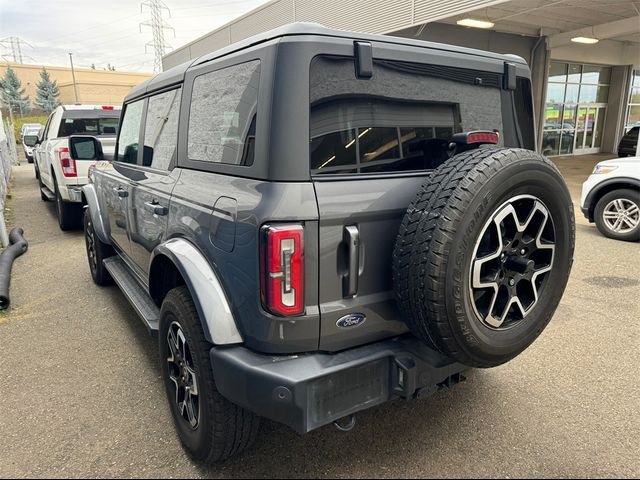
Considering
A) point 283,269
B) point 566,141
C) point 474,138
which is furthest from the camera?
point 566,141

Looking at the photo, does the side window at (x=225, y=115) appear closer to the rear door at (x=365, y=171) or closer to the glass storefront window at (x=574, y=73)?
the rear door at (x=365, y=171)

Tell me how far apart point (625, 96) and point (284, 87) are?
2426 centimetres

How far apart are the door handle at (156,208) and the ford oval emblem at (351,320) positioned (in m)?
1.26

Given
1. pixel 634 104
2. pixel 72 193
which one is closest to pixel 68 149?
pixel 72 193

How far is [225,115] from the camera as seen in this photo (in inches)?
90.0

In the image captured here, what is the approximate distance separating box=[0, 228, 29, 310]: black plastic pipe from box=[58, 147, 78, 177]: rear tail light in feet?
3.76

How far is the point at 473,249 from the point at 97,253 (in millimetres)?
4184

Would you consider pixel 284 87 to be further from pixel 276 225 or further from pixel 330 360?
pixel 330 360

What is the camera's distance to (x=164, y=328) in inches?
101

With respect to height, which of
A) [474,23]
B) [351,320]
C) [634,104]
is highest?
[474,23]

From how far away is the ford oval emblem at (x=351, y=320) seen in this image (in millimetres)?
2025

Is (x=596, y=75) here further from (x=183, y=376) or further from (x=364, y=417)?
(x=183, y=376)

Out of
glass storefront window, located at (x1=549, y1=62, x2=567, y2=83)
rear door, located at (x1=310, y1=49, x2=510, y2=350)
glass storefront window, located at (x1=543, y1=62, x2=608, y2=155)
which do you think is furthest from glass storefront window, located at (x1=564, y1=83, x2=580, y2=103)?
rear door, located at (x1=310, y1=49, x2=510, y2=350)

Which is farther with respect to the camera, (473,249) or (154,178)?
(154,178)
